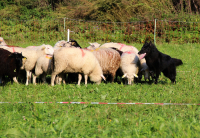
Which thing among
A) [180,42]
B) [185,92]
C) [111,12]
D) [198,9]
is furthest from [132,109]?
[198,9]

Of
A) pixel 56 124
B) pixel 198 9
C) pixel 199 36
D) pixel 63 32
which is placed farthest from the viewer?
pixel 198 9

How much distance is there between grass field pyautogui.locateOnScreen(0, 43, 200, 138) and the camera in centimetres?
423

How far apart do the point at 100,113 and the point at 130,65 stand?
164 inches

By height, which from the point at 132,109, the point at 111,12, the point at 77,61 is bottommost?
the point at 132,109

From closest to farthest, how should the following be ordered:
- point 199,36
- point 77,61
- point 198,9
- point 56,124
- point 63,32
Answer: point 56,124, point 77,61, point 199,36, point 63,32, point 198,9

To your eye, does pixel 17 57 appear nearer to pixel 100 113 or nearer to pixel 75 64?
pixel 75 64

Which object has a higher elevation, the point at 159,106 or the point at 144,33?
the point at 144,33

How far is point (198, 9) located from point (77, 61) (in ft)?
60.7

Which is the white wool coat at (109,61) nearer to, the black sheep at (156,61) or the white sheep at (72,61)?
the white sheep at (72,61)

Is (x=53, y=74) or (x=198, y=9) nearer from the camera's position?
(x=53, y=74)

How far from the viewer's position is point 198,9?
23781 millimetres

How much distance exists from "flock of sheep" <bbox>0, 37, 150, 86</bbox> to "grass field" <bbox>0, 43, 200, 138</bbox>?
0.79m

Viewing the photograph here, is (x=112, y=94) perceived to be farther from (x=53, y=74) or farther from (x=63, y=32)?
(x=63, y=32)

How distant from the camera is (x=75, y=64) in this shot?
8.29m
